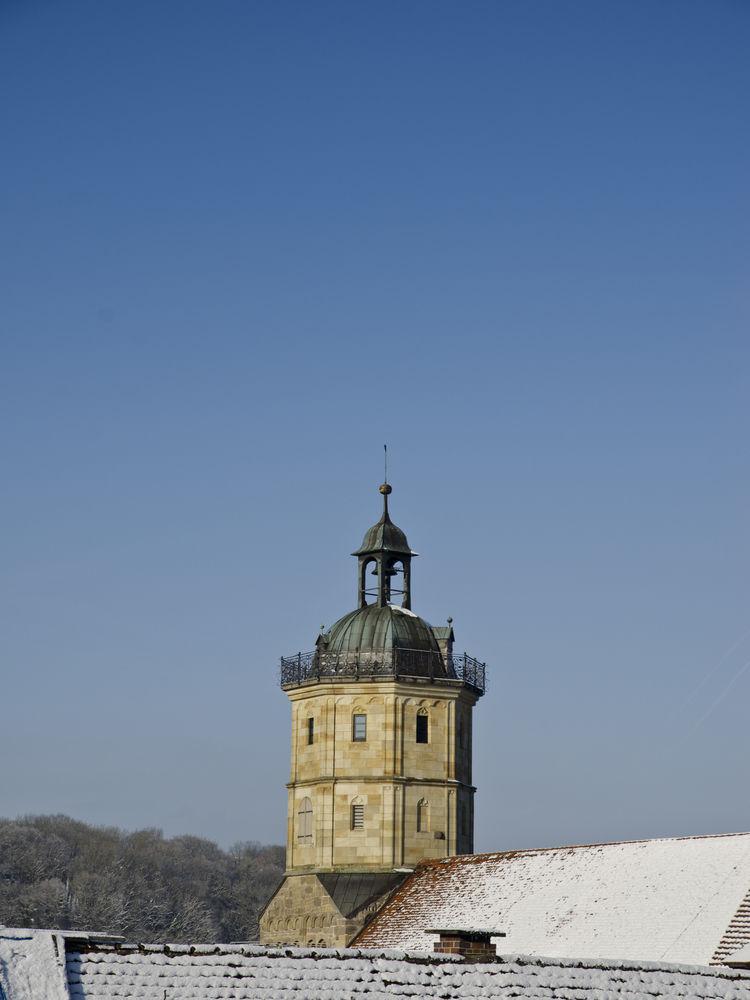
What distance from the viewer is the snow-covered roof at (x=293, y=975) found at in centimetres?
2512

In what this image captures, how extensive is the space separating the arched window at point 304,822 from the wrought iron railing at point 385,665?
4067mm

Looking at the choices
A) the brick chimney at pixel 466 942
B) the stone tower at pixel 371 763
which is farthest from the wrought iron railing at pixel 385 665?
the brick chimney at pixel 466 942

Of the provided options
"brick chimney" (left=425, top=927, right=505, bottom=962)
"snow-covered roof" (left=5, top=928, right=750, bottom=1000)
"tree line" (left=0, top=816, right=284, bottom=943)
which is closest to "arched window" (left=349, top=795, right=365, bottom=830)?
"brick chimney" (left=425, top=927, right=505, bottom=962)

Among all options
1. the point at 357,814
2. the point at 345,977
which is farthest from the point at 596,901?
the point at 345,977

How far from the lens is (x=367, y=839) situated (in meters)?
57.4

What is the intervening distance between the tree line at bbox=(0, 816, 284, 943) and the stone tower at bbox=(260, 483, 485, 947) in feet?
162

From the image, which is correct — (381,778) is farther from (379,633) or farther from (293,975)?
(293,975)

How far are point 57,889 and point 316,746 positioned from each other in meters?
60.3

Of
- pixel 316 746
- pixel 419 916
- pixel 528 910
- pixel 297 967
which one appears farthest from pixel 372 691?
pixel 297 967

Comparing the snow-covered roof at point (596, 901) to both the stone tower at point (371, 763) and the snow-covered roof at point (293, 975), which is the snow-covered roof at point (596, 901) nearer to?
the stone tower at point (371, 763)

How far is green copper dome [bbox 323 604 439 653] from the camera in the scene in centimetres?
5962

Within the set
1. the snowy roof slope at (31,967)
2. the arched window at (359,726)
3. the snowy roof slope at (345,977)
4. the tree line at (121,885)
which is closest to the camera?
the snowy roof slope at (31,967)

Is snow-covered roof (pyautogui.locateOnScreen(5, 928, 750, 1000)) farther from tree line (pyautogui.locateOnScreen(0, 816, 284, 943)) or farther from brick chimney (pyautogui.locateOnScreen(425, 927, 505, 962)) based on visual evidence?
tree line (pyautogui.locateOnScreen(0, 816, 284, 943))

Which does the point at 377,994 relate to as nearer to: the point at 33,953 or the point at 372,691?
the point at 33,953
